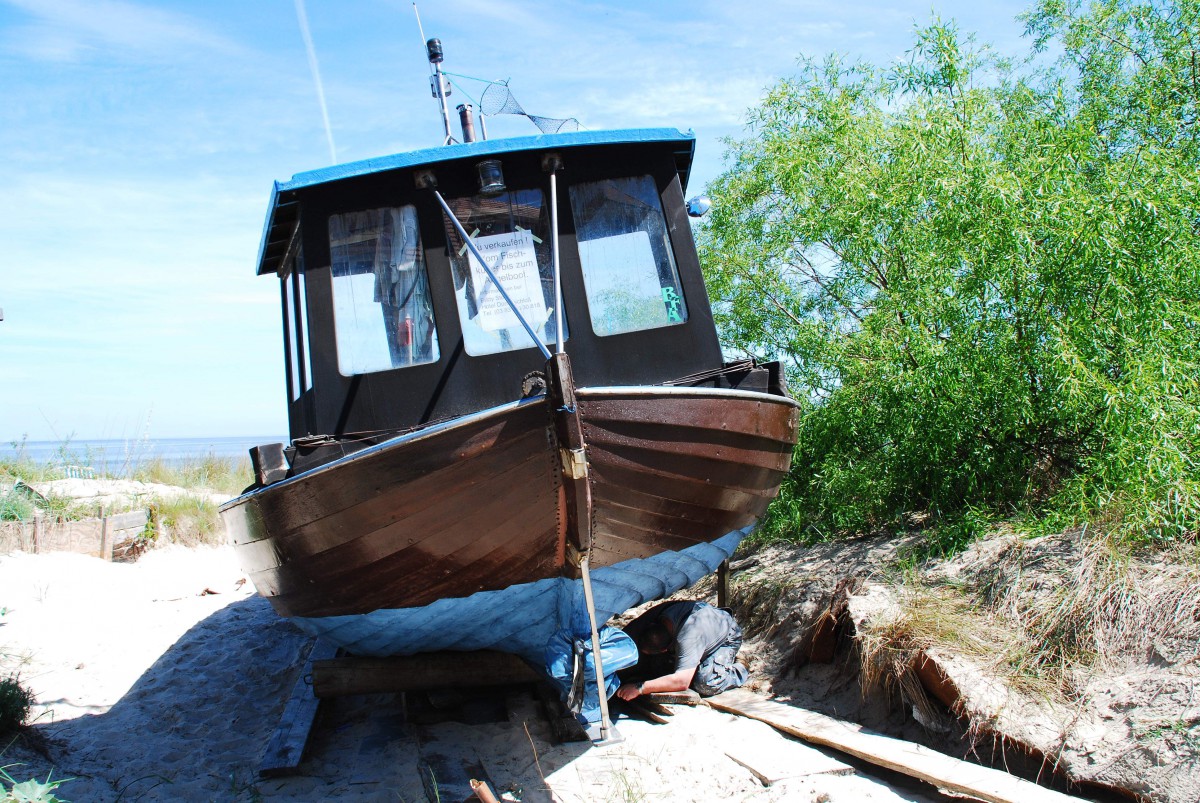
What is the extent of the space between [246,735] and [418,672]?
3.96ft

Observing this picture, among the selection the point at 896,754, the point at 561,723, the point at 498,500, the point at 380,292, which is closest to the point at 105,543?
the point at 380,292

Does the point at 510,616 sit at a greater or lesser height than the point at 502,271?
lesser

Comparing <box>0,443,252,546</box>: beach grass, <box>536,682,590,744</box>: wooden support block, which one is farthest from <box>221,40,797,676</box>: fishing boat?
<box>0,443,252,546</box>: beach grass

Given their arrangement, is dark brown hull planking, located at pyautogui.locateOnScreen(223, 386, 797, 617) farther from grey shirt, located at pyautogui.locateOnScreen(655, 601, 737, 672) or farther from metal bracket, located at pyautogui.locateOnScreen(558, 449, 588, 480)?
grey shirt, located at pyautogui.locateOnScreen(655, 601, 737, 672)

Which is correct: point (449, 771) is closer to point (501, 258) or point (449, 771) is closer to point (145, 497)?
point (501, 258)

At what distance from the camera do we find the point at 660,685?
473 cm

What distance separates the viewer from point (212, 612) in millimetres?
7082

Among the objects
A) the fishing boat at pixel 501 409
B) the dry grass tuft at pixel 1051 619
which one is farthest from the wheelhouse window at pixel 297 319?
the dry grass tuft at pixel 1051 619

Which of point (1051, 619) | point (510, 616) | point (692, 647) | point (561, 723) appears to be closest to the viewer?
point (1051, 619)

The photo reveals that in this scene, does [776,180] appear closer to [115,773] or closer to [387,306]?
[387,306]

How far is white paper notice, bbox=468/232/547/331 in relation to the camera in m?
4.25

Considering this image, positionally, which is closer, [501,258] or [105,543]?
[501,258]

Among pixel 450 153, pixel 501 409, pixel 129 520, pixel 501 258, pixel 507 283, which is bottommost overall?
pixel 129 520

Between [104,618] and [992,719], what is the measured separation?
20.3 ft
